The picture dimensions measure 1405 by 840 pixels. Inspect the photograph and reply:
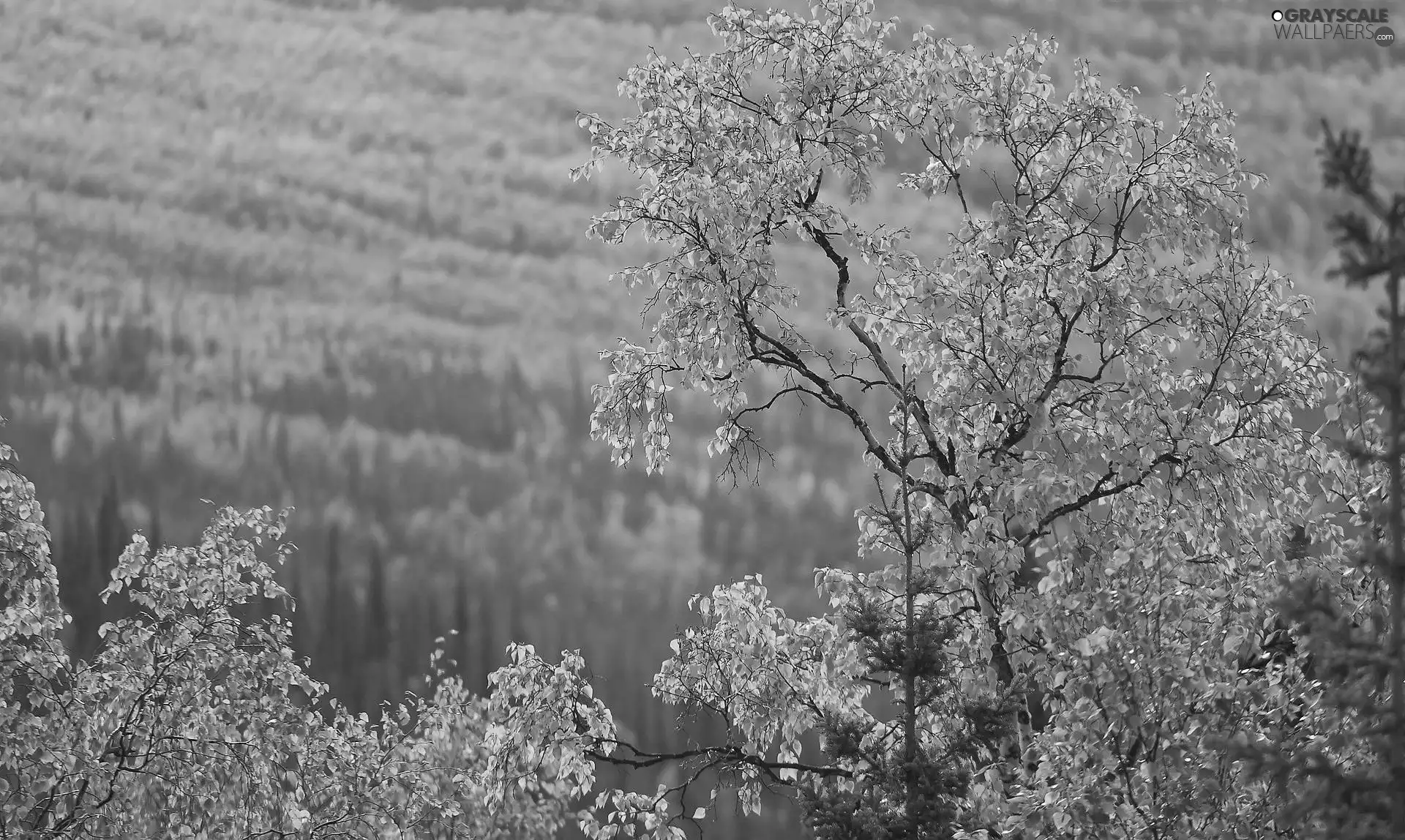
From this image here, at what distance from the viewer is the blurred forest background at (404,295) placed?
70.6 metres

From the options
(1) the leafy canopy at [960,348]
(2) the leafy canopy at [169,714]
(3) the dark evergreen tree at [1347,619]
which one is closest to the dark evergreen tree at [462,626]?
(2) the leafy canopy at [169,714]

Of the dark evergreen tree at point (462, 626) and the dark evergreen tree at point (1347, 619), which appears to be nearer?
the dark evergreen tree at point (1347, 619)

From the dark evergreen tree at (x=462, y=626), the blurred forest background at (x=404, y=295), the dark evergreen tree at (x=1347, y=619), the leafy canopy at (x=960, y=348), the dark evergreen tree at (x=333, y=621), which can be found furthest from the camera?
the dark evergreen tree at (x=462, y=626)

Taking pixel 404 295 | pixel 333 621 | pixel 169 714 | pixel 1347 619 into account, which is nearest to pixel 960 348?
pixel 1347 619

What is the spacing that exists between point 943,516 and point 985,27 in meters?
73.2

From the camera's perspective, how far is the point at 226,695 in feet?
45.1

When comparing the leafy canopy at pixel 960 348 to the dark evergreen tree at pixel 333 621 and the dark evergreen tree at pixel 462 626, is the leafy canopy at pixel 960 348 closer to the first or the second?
the dark evergreen tree at pixel 462 626

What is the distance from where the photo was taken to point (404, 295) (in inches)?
4616

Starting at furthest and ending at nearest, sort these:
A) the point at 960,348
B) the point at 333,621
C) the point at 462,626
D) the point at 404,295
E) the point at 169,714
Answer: the point at 404,295 < the point at 462,626 < the point at 333,621 < the point at 169,714 < the point at 960,348

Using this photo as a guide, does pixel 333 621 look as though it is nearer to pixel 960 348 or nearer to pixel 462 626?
pixel 462 626

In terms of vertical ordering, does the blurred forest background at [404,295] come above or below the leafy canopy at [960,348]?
above

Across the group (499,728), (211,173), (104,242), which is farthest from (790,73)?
(211,173)


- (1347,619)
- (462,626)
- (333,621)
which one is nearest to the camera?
(1347,619)

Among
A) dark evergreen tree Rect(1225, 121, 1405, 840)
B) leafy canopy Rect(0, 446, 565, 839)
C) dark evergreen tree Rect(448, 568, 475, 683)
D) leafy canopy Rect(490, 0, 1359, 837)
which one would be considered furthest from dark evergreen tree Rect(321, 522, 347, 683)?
dark evergreen tree Rect(1225, 121, 1405, 840)
